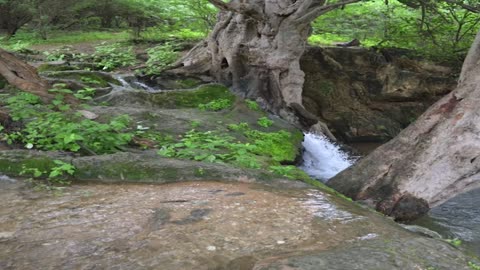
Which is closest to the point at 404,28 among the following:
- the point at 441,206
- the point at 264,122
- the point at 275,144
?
the point at 264,122

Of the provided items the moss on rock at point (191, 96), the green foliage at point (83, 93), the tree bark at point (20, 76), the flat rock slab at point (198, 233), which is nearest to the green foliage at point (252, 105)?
the moss on rock at point (191, 96)

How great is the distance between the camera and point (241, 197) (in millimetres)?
4605

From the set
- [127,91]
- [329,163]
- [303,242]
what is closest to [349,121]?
[329,163]

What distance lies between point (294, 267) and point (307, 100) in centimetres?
1185

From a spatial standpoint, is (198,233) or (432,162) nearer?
(198,233)

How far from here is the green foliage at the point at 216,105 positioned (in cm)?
1023

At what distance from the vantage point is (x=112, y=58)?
14375 millimetres

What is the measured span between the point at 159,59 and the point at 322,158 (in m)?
6.53

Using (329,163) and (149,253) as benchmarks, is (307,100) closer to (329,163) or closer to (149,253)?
(329,163)

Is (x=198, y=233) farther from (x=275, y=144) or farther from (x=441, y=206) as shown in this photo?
(x=441, y=206)

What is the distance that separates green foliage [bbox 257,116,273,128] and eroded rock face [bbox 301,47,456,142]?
4.79 m

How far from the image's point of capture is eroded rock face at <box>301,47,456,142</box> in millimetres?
13938

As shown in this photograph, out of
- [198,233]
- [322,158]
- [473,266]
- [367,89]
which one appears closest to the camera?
[473,266]

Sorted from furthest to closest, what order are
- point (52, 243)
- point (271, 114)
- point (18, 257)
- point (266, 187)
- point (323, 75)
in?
point (323, 75), point (271, 114), point (266, 187), point (52, 243), point (18, 257)
